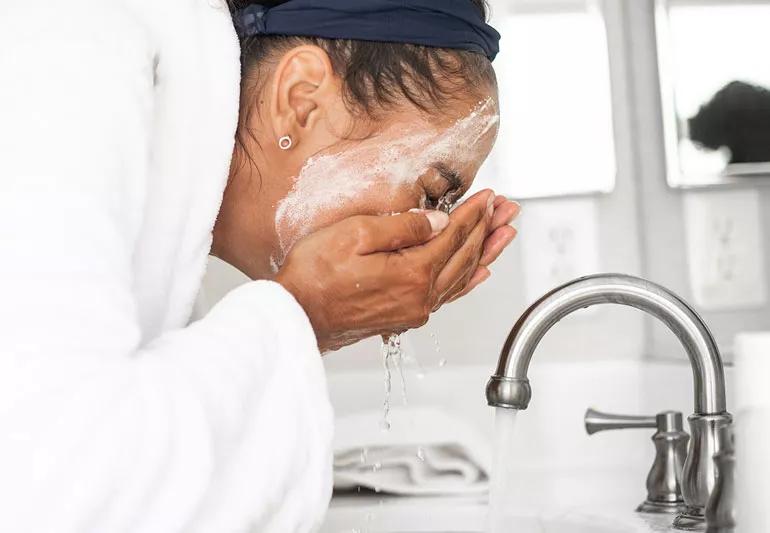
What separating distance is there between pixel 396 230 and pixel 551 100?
2.52 feet

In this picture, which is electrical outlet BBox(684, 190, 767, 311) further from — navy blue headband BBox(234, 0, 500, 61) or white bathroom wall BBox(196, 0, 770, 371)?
→ navy blue headband BBox(234, 0, 500, 61)

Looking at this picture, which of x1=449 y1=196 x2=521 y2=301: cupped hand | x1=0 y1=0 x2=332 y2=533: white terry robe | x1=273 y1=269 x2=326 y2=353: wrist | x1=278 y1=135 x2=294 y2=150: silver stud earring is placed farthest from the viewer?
x1=449 y1=196 x2=521 y2=301: cupped hand

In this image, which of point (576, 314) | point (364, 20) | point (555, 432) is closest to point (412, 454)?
point (555, 432)

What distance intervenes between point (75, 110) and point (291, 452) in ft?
0.92

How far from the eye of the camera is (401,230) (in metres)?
0.86

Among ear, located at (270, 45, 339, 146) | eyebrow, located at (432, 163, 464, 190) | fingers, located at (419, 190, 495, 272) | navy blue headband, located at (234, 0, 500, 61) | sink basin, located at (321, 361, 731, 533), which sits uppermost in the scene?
navy blue headband, located at (234, 0, 500, 61)

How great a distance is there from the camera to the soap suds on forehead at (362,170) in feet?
3.04

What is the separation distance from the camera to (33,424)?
62 centimetres

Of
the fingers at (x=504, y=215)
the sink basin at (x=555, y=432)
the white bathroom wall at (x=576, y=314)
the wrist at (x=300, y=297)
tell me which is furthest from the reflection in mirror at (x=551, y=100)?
the wrist at (x=300, y=297)

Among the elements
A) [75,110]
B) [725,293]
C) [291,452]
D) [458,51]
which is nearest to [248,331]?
[291,452]

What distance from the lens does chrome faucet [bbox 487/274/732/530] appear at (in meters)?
0.83

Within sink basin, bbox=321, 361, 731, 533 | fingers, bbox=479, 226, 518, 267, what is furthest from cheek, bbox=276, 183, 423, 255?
sink basin, bbox=321, 361, 731, 533

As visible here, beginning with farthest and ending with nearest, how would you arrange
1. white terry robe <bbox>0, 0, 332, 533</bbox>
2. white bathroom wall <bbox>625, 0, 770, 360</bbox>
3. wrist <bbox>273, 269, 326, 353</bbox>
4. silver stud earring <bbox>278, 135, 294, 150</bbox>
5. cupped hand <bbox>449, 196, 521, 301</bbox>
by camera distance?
white bathroom wall <bbox>625, 0, 770, 360</bbox> → cupped hand <bbox>449, 196, 521, 301</bbox> → silver stud earring <bbox>278, 135, 294, 150</bbox> → wrist <bbox>273, 269, 326, 353</bbox> → white terry robe <bbox>0, 0, 332, 533</bbox>

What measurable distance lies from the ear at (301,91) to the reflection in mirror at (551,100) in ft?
2.17
